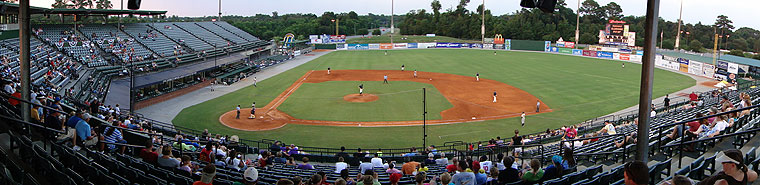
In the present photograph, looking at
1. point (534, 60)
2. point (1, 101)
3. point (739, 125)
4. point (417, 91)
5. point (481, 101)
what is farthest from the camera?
point (534, 60)

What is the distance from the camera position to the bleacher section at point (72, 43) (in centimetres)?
4281

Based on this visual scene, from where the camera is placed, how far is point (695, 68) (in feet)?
187

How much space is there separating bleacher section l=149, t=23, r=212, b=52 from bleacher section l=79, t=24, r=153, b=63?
299 inches

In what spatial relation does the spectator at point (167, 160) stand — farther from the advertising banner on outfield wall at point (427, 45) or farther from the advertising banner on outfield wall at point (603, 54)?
the advertising banner on outfield wall at point (427, 45)

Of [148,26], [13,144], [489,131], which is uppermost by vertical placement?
[148,26]

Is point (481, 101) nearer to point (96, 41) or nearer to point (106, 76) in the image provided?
point (106, 76)

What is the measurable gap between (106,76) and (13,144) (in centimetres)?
3289

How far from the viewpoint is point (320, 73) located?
57688mm

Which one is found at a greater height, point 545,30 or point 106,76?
point 545,30

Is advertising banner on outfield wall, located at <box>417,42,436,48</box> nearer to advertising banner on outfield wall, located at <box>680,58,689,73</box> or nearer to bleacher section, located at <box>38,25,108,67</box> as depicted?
advertising banner on outfield wall, located at <box>680,58,689,73</box>

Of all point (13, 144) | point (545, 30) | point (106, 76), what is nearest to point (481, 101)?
point (106, 76)

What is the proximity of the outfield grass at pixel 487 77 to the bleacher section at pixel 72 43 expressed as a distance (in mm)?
12611

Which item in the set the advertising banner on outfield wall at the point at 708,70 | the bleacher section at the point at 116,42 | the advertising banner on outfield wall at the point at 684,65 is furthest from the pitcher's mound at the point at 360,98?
the advertising banner on outfield wall at the point at 684,65

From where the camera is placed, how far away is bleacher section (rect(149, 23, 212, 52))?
64.7 meters
